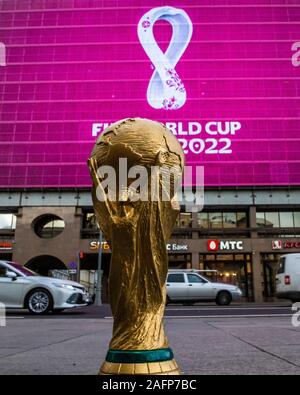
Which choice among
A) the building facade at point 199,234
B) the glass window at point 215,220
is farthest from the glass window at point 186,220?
the glass window at point 215,220

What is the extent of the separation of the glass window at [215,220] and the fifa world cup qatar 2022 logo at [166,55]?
10291 mm

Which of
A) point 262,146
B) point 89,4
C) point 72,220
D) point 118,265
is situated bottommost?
point 118,265

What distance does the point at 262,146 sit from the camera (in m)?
34.5

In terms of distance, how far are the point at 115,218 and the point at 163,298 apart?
344 mm

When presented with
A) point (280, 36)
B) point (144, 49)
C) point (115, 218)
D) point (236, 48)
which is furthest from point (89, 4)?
point (115, 218)

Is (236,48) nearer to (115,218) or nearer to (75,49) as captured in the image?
(75,49)

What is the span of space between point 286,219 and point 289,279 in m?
19.3

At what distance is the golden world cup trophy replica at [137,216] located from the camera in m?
1.39

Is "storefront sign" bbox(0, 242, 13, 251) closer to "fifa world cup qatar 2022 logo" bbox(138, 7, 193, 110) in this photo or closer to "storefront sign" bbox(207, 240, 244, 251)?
"storefront sign" bbox(207, 240, 244, 251)

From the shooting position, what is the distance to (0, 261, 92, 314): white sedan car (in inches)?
369

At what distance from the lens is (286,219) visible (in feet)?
108

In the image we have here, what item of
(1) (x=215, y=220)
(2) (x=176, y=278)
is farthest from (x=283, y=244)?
(2) (x=176, y=278)

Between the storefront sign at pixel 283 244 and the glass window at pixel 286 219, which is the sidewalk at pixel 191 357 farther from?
the glass window at pixel 286 219
